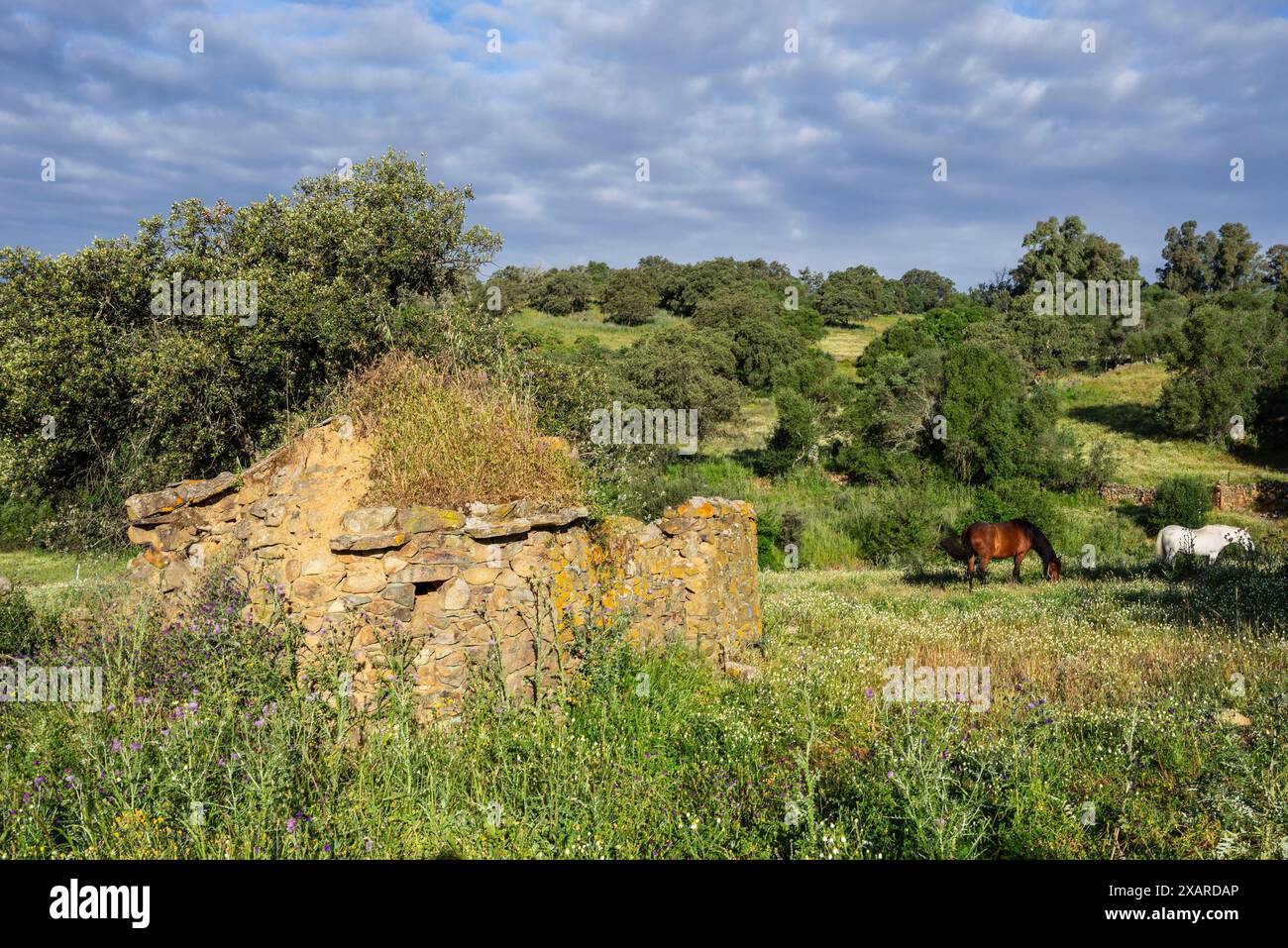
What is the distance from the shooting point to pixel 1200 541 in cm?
2164

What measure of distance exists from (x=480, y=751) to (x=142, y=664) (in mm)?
2956

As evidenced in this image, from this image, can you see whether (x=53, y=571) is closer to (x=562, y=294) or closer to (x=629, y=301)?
(x=629, y=301)

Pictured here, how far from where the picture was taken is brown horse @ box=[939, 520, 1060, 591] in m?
16.8

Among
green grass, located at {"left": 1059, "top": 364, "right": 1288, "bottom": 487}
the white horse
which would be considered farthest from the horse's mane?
green grass, located at {"left": 1059, "top": 364, "right": 1288, "bottom": 487}

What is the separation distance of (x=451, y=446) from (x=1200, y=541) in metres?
22.5

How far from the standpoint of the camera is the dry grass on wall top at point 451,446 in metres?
7.01

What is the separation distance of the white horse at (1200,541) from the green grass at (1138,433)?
12.3 m

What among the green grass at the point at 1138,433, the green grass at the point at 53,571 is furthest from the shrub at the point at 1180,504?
the green grass at the point at 53,571

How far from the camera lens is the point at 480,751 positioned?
570 centimetres

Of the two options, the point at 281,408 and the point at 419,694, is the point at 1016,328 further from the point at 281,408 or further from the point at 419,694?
the point at 419,694

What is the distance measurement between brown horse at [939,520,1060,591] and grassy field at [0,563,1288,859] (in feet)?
28.0

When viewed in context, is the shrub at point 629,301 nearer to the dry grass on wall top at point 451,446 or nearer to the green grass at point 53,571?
the green grass at point 53,571

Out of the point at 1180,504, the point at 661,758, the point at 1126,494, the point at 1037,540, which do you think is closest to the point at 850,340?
the point at 1126,494
